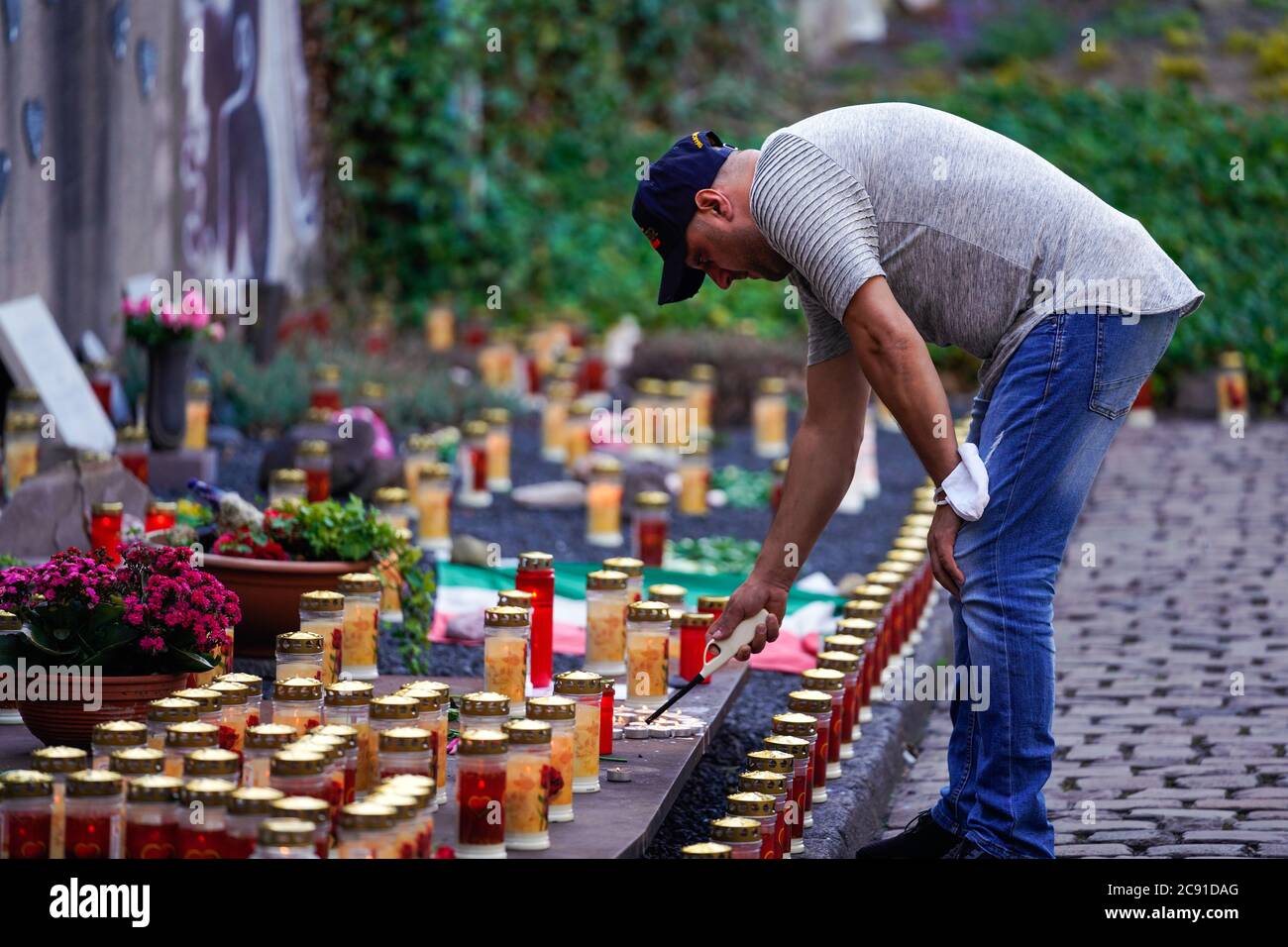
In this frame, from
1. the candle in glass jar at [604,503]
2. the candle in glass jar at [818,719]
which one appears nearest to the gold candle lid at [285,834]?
the candle in glass jar at [818,719]

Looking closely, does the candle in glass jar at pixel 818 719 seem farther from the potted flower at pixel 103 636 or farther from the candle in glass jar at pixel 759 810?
the potted flower at pixel 103 636

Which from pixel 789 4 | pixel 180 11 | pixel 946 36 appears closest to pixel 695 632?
pixel 180 11

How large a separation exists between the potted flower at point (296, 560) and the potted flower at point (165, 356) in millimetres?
2632

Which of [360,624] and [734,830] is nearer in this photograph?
[734,830]

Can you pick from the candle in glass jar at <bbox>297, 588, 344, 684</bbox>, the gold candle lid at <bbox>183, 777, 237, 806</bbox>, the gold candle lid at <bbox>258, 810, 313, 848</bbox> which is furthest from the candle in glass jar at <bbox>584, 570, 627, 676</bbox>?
the gold candle lid at <bbox>258, 810, 313, 848</bbox>

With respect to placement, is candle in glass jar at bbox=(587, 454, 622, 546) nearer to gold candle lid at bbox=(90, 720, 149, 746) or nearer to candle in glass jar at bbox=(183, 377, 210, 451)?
candle in glass jar at bbox=(183, 377, 210, 451)

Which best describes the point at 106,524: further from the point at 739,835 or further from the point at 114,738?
the point at 739,835

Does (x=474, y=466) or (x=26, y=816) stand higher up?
(x=474, y=466)

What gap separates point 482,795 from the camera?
3285 millimetres

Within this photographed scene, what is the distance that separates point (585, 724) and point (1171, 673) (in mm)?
3144

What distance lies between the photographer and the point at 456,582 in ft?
21.1

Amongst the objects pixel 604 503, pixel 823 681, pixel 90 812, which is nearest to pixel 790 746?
pixel 823 681

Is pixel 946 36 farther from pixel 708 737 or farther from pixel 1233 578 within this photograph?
pixel 708 737
